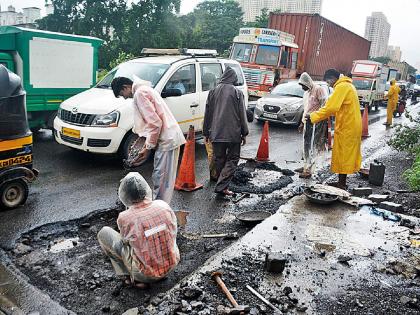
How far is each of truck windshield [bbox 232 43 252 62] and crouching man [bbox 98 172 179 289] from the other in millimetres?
14174

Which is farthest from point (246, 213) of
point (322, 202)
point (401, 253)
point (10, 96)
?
point (10, 96)

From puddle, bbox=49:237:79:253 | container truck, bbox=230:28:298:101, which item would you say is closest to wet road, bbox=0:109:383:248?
puddle, bbox=49:237:79:253

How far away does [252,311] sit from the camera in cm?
297

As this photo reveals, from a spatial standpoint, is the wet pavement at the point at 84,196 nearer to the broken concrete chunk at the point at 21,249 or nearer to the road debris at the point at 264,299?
the broken concrete chunk at the point at 21,249

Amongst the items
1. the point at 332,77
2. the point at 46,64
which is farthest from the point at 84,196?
the point at 332,77

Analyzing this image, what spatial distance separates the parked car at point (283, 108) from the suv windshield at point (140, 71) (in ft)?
19.3

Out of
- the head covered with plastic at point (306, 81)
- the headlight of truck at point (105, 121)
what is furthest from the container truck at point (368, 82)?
the headlight of truck at point (105, 121)

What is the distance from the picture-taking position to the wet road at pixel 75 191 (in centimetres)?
476

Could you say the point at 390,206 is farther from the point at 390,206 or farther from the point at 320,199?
the point at 320,199

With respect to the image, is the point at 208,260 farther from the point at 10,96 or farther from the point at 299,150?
the point at 299,150

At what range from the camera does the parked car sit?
12.5 meters

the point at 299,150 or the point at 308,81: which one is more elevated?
the point at 308,81

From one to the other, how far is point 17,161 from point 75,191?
107 centimetres

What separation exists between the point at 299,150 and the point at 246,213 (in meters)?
5.08
